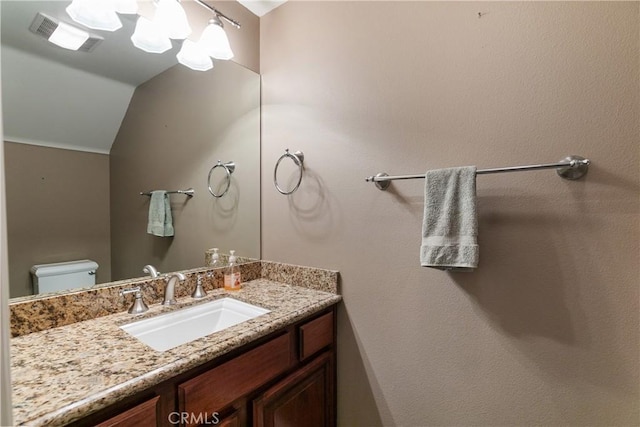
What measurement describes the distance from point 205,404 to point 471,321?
953 mm

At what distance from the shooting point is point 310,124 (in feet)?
4.94

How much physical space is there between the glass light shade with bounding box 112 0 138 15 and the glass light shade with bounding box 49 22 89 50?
0.15m

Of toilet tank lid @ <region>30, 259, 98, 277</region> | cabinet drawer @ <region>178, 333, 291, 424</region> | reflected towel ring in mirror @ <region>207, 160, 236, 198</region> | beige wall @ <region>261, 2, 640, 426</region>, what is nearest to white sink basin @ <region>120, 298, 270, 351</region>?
cabinet drawer @ <region>178, 333, 291, 424</region>

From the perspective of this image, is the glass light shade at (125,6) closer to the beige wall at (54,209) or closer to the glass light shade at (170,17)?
the glass light shade at (170,17)

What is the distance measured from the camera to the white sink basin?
1.07m

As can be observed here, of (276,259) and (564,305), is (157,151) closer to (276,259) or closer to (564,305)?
(276,259)

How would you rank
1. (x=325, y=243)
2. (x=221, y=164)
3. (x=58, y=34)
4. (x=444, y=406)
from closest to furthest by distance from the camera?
1. (x=58, y=34)
2. (x=444, y=406)
3. (x=325, y=243)
4. (x=221, y=164)

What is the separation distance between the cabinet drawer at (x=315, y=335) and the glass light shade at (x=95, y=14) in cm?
139

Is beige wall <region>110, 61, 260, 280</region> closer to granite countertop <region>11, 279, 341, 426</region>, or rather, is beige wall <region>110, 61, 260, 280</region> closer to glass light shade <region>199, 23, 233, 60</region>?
glass light shade <region>199, 23, 233, 60</region>

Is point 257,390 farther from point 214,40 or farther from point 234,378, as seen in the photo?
point 214,40

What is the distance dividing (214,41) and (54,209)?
0.97 m

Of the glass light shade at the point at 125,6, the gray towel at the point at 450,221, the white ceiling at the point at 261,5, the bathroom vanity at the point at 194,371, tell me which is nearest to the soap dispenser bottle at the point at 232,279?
the bathroom vanity at the point at 194,371

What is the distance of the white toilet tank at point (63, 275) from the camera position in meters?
1.01

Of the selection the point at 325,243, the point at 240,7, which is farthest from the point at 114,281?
the point at 240,7
